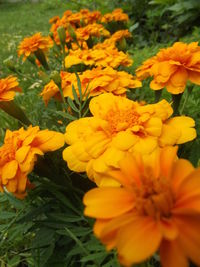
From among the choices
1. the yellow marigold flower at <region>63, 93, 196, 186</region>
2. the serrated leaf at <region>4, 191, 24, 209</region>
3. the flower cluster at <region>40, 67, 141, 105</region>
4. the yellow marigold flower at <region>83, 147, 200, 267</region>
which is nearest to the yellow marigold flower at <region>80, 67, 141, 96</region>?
the flower cluster at <region>40, 67, 141, 105</region>

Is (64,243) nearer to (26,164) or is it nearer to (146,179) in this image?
(26,164)

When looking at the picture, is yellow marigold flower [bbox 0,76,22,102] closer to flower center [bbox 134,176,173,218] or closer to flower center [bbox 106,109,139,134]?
flower center [bbox 106,109,139,134]

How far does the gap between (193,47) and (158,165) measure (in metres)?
0.51

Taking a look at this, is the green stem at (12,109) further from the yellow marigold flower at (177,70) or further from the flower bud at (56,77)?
the yellow marigold flower at (177,70)

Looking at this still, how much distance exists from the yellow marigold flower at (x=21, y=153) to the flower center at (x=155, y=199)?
0.87 ft

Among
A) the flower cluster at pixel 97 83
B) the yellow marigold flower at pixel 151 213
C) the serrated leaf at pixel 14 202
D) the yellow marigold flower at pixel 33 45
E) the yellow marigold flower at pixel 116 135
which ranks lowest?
the serrated leaf at pixel 14 202

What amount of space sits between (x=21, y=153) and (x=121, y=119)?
19 centimetres

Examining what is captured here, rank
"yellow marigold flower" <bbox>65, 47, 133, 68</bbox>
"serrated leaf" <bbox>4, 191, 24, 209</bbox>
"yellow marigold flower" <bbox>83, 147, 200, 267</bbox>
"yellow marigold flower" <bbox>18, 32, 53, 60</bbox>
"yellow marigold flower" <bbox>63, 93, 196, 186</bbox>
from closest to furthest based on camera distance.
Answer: "yellow marigold flower" <bbox>83, 147, 200, 267</bbox>, "yellow marigold flower" <bbox>63, 93, 196, 186</bbox>, "serrated leaf" <bbox>4, 191, 24, 209</bbox>, "yellow marigold flower" <bbox>65, 47, 133, 68</bbox>, "yellow marigold flower" <bbox>18, 32, 53, 60</bbox>

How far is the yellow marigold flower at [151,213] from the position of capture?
0.37 metres

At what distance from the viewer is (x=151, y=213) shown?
0.40 meters

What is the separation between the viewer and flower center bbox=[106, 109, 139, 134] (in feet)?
2.18

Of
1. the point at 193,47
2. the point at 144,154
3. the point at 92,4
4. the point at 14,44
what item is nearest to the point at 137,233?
the point at 144,154

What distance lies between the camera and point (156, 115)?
675mm

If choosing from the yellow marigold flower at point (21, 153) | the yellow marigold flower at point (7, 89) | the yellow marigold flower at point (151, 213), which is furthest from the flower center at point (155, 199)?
the yellow marigold flower at point (7, 89)
